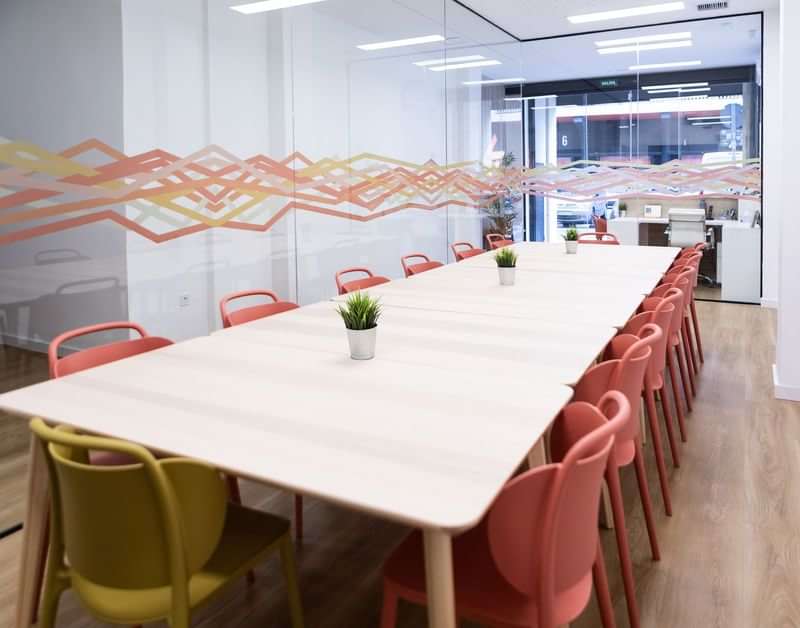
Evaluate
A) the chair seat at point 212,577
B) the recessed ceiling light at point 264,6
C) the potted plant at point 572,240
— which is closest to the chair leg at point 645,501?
the chair seat at point 212,577

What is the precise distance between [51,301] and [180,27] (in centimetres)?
170

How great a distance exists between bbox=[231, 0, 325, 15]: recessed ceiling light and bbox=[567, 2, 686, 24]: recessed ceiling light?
12.6ft

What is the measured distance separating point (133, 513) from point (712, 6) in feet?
24.7

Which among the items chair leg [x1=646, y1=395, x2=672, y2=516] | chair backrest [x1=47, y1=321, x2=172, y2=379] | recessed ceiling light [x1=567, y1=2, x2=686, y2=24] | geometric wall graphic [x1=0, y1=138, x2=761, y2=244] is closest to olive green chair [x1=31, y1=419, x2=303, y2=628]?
chair backrest [x1=47, y1=321, x2=172, y2=379]

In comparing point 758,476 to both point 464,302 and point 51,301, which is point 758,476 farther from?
point 51,301

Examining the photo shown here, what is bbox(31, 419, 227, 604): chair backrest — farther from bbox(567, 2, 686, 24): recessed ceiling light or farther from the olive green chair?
bbox(567, 2, 686, 24): recessed ceiling light

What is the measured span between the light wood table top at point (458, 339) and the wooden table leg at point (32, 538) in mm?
797

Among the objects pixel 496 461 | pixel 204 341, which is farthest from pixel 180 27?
pixel 496 461

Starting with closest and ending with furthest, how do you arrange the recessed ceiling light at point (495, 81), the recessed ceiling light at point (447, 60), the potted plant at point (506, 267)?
the potted plant at point (506, 267) < the recessed ceiling light at point (447, 60) < the recessed ceiling light at point (495, 81)

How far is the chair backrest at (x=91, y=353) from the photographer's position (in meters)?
2.26

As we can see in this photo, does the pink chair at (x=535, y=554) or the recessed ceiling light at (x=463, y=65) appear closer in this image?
the pink chair at (x=535, y=554)

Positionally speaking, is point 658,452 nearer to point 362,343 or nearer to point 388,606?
point 362,343

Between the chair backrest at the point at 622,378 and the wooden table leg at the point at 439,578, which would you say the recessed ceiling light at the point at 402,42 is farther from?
the wooden table leg at the point at 439,578

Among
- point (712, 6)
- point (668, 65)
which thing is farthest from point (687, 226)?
point (712, 6)
